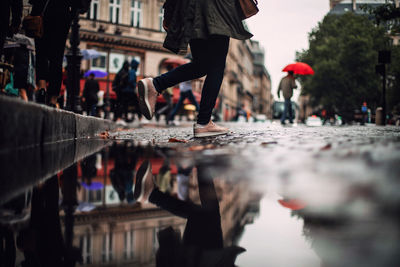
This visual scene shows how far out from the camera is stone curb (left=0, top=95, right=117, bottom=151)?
159 centimetres

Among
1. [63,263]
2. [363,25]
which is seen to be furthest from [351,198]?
[363,25]

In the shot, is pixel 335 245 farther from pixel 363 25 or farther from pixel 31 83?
pixel 363 25

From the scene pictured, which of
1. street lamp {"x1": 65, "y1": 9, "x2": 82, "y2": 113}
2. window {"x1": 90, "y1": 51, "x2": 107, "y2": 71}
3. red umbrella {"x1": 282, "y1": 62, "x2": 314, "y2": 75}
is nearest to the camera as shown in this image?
street lamp {"x1": 65, "y1": 9, "x2": 82, "y2": 113}

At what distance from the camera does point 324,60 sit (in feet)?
120

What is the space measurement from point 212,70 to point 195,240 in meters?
A: 3.26

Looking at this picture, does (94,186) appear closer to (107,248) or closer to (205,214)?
(205,214)

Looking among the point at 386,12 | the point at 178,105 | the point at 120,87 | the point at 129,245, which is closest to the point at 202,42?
the point at 129,245

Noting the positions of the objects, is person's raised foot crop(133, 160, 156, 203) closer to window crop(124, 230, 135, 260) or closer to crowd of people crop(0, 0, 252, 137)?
window crop(124, 230, 135, 260)

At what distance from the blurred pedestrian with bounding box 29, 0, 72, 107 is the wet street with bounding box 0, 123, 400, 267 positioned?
255 cm

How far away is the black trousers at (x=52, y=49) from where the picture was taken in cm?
407

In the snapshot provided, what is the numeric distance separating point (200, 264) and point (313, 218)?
12.3 inches

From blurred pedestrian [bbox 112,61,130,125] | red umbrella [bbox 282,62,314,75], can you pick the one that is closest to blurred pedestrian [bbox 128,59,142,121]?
blurred pedestrian [bbox 112,61,130,125]

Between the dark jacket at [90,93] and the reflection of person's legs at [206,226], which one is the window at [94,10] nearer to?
the dark jacket at [90,93]

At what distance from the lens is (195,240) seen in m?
0.79
